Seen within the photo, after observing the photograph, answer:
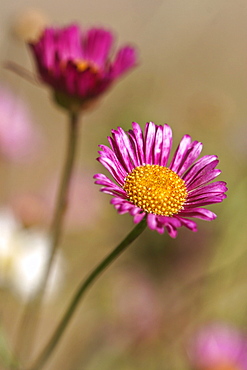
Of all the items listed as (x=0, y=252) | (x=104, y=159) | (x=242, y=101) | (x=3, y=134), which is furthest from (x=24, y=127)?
(x=242, y=101)

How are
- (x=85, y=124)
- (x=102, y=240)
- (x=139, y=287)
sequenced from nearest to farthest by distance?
(x=139, y=287)
(x=102, y=240)
(x=85, y=124)

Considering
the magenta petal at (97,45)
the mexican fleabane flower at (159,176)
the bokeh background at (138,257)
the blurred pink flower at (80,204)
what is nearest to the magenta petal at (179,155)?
the mexican fleabane flower at (159,176)

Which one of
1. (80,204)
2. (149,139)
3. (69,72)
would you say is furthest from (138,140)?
(80,204)

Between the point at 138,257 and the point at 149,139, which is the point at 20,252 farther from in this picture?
the point at 149,139

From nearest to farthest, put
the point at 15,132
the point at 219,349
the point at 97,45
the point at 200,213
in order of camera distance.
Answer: the point at 200,213 < the point at 97,45 < the point at 219,349 < the point at 15,132

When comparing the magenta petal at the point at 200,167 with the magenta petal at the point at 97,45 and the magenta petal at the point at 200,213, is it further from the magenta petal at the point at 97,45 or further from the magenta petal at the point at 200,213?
the magenta petal at the point at 97,45

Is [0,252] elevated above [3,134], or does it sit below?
below

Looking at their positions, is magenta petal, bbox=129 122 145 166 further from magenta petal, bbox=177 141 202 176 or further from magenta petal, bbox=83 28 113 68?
magenta petal, bbox=83 28 113 68

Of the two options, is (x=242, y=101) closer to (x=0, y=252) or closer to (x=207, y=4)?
(x=207, y=4)
